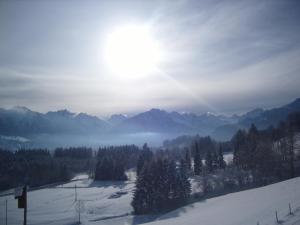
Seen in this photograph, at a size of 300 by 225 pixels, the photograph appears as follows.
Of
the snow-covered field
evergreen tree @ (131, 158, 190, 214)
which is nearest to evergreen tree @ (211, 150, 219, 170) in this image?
the snow-covered field

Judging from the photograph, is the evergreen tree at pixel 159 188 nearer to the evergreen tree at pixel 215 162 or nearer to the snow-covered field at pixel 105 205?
the snow-covered field at pixel 105 205

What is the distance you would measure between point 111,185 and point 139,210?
50.3m

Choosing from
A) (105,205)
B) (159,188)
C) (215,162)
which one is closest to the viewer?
(159,188)

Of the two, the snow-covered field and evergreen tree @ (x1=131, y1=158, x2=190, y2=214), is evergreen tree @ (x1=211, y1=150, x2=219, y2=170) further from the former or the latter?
evergreen tree @ (x1=131, y1=158, x2=190, y2=214)

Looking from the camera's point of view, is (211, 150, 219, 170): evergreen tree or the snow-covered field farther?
(211, 150, 219, 170): evergreen tree

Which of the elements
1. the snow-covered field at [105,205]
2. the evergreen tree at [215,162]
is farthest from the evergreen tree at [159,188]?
the evergreen tree at [215,162]

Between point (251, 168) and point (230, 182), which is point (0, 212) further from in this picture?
point (251, 168)

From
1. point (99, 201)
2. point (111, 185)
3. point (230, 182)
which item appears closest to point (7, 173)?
point (111, 185)

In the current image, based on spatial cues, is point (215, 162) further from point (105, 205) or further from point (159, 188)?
point (105, 205)

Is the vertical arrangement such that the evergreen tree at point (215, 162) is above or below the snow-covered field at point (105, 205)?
above

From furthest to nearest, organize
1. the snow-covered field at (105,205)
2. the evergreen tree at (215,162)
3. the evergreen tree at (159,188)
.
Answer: the evergreen tree at (215,162) < the evergreen tree at (159,188) < the snow-covered field at (105,205)

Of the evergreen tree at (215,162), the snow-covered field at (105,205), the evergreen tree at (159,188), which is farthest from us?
the evergreen tree at (215,162)

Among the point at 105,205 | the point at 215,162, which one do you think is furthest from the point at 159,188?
the point at 215,162

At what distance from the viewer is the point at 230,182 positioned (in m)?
81.2
